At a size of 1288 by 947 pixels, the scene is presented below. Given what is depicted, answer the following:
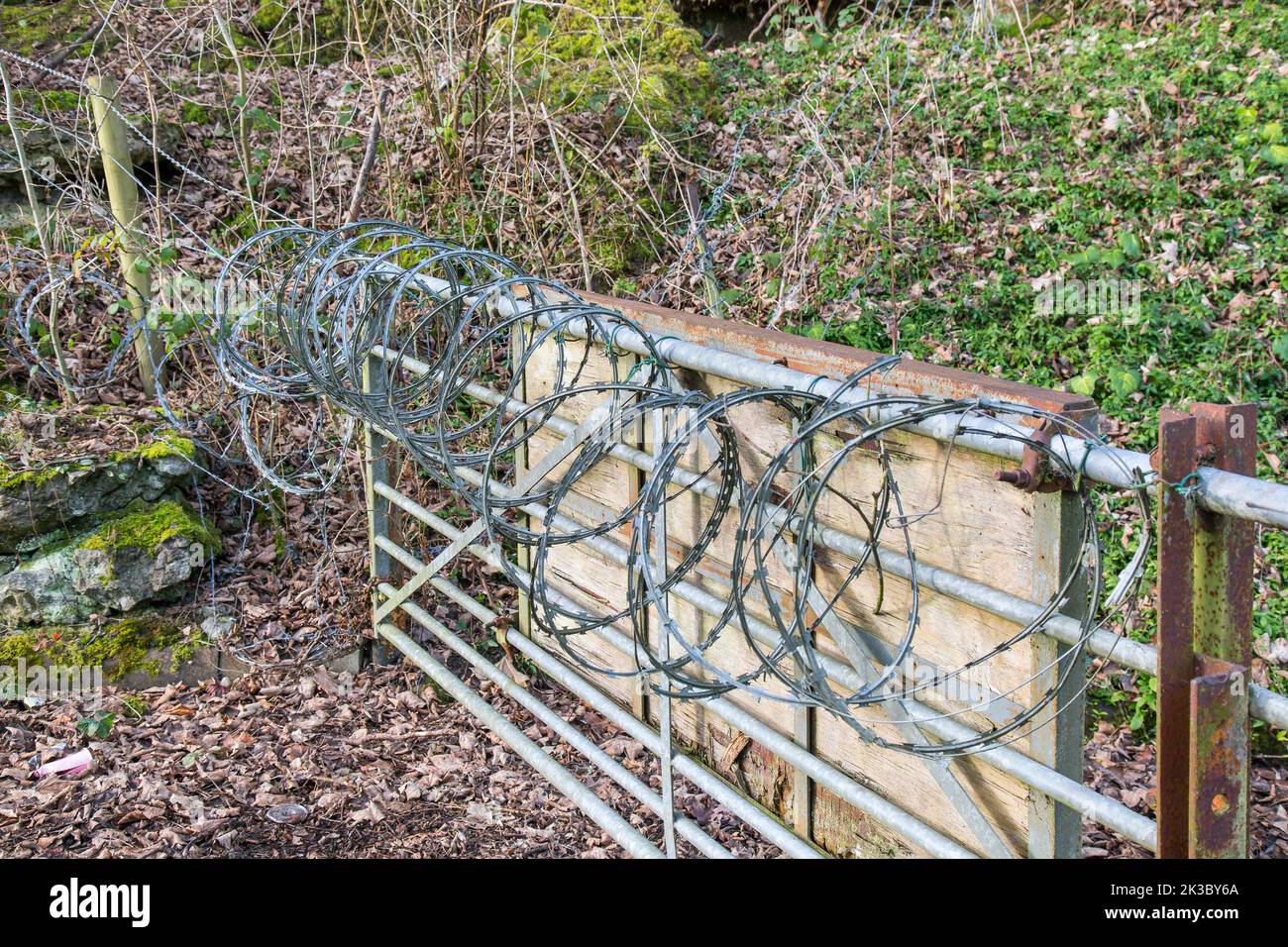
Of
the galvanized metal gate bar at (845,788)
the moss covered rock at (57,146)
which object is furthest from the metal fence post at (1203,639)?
the moss covered rock at (57,146)

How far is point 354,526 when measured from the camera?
20.3ft

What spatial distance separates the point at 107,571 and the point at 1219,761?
492 centimetres

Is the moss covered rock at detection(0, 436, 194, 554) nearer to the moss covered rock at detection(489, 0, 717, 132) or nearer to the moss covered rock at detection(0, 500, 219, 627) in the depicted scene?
the moss covered rock at detection(0, 500, 219, 627)

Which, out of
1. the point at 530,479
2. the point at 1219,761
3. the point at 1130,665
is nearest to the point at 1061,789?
the point at 1130,665

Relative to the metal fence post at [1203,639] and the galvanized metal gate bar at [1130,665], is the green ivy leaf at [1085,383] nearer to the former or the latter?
the galvanized metal gate bar at [1130,665]

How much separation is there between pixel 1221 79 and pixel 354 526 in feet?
21.2

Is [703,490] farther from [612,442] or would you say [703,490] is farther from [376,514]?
[376,514]

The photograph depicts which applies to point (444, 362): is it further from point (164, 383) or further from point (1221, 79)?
point (1221, 79)

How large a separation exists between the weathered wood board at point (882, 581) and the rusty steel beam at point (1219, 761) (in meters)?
0.34

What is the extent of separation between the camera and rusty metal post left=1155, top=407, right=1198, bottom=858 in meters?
1.95

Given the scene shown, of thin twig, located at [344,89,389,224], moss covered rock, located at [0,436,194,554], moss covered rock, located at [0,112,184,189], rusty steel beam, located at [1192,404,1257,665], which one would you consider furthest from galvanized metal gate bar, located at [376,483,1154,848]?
moss covered rock, located at [0,112,184,189]

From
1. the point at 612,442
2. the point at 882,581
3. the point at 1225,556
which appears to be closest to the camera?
the point at 1225,556

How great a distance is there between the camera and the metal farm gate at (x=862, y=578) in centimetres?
200

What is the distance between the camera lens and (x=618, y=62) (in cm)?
853
